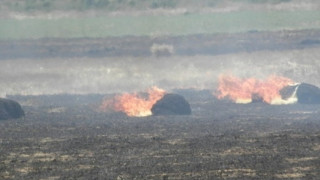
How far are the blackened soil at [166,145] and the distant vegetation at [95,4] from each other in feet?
143

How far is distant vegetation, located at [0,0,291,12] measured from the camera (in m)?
103

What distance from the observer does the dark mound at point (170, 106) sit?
57562 mm

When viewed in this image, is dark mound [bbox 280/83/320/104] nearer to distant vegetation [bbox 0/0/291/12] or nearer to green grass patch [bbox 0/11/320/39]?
green grass patch [bbox 0/11/320/39]

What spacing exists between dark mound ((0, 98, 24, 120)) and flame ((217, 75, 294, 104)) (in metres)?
17.0

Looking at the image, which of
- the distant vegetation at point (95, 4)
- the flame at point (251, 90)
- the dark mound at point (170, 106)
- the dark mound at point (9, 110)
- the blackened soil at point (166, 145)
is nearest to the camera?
the blackened soil at point (166, 145)

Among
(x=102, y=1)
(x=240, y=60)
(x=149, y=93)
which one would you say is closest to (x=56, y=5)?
(x=102, y=1)

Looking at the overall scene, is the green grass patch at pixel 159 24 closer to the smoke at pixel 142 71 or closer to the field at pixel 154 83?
Answer: the field at pixel 154 83

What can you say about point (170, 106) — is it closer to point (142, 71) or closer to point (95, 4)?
point (142, 71)

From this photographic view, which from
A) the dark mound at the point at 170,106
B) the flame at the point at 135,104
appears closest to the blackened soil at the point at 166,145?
the dark mound at the point at 170,106

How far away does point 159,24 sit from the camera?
99562 millimetres

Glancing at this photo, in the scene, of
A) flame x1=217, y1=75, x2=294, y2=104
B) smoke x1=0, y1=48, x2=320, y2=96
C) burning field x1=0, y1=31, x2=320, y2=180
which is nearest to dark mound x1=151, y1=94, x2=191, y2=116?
burning field x1=0, y1=31, x2=320, y2=180

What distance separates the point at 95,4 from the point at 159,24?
8669 millimetres

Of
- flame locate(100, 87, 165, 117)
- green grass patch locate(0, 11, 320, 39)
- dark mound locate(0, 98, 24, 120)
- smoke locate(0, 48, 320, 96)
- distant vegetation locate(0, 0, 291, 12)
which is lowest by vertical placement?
smoke locate(0, 48, 320, 96)

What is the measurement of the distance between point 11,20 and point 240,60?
28.8 m
